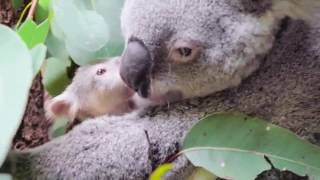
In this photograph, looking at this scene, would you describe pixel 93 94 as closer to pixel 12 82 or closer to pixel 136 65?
pixel 136 65

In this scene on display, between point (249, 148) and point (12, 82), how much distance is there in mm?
616

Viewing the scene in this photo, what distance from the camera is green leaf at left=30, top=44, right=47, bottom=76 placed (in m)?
1.70

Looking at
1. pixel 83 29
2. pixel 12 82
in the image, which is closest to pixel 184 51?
pixel 83 29

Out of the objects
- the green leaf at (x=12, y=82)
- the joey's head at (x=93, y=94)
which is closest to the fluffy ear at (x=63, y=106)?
the joey's head at (x=93, y=94)

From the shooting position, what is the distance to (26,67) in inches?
62.6

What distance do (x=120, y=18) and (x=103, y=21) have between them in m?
0.10

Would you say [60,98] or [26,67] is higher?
[26,67]

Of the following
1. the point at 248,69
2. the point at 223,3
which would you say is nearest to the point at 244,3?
the point at 223,3

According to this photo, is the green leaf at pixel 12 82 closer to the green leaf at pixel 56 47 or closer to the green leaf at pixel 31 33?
the green leaf at pixel 31 33

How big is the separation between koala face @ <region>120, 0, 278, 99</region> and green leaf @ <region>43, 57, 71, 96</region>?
246mm

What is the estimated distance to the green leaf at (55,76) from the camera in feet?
6.79

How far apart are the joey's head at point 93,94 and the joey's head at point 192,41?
21 centimetres

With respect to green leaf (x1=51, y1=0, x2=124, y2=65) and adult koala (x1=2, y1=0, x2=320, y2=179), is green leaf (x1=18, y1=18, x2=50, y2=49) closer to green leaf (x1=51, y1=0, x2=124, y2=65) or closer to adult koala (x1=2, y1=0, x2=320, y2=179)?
green leaf (x1=51, y1=0, x2=124, y2=65)

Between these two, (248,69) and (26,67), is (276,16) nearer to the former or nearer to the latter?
(248,69)
